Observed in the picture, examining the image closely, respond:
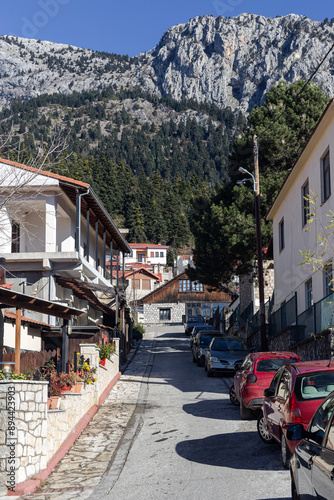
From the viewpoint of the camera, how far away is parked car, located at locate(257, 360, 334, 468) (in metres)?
9.20

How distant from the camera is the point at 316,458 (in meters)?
5.62

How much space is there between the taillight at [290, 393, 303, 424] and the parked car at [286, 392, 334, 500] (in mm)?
2294

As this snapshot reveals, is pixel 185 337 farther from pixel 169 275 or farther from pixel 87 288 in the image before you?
pixel 169 275

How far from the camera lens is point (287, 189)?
26.6m

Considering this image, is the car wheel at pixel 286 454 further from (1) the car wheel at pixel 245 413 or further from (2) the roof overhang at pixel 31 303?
(2) the roof overhang at pixel 31 303

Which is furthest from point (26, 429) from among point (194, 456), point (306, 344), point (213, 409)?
point (306, 344)

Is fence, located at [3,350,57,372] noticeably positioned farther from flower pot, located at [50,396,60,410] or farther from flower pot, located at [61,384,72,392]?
flower pot, located at [50,396,60,410]

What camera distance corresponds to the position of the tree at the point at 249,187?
1296 inches

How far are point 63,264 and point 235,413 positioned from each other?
11795 millimetres

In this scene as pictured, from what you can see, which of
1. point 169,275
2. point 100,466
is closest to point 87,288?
point 100,466

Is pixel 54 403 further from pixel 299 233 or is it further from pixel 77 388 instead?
pixel 299 233

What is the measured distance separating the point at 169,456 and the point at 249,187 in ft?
81.1

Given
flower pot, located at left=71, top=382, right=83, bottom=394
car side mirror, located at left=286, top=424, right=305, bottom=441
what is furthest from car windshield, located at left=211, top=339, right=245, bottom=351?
car side mirror, located at left=286, top=424, right=305, bottom=441

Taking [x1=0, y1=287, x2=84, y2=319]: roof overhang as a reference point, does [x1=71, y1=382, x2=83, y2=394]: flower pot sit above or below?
below
